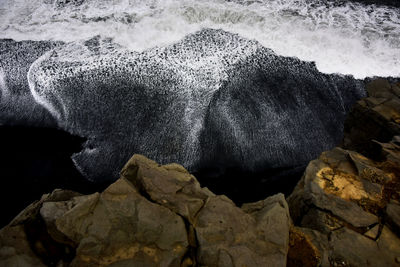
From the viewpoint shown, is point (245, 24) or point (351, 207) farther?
point (245, 24)

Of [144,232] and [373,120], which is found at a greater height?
[144,232]

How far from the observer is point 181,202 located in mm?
3398

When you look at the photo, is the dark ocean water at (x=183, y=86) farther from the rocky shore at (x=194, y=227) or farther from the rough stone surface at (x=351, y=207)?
the rocky shore at (x=194, y=227)

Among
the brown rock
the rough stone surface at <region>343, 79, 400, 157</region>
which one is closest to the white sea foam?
the rough stone surface at <region>343, 79, 400, 157</region>

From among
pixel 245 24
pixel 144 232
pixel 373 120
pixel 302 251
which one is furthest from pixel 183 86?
pixel 302 251

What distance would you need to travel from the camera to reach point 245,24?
28.7 feet

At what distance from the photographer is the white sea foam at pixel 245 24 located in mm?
7906

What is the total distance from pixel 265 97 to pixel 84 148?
4209 millimetres

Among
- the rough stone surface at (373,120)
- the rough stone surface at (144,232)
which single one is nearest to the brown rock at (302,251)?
the rough stone surface at (144,232)

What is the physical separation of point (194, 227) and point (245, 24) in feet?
23.9

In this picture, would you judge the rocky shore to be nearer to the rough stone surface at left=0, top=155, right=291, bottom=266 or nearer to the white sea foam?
the rough stone surface at left=0, top=155, right=291, bottom=266

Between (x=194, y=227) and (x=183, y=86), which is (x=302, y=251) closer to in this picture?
(x=194, y=227)

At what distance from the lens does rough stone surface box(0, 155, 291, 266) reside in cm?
294

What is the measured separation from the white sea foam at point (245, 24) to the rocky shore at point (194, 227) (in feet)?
15.5
